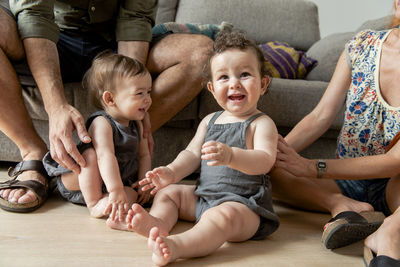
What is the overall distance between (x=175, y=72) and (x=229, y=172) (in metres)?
0.51

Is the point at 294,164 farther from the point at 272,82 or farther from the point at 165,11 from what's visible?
the point at 165,11

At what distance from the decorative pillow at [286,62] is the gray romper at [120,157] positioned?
1.00 meters

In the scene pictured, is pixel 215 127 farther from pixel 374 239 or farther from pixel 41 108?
pixel 41 108

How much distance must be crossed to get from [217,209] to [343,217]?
34 centimetres

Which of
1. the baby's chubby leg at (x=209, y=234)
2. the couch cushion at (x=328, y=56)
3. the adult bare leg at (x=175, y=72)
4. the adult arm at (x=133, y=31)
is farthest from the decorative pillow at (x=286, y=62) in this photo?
the baby's chubby leg at (x=209, y=234)

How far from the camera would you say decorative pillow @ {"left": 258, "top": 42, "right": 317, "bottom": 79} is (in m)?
1.90

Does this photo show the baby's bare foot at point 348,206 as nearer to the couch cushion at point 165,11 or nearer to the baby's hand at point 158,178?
the baby's hand at point 158,178

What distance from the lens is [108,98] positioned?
111 cm

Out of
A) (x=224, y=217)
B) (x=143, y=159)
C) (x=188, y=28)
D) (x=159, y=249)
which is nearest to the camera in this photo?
(x=159, y=249)

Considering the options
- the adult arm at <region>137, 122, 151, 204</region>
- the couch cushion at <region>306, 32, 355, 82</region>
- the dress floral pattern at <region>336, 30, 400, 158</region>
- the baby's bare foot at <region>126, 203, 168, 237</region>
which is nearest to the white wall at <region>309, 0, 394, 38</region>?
the couch cushion at <region>306, 32, 355, 82</region>

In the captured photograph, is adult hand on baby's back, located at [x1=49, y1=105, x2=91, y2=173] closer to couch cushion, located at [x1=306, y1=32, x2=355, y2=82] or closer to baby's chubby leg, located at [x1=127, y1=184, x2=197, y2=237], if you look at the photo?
baby's chubby leg, located at [x1=127, y1=184, x2=197, y2=237]

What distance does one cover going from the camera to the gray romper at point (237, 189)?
0.95m

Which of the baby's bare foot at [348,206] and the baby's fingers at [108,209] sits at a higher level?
the baby's fingers at [108,209]

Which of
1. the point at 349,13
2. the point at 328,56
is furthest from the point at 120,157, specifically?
the point at 349,13
